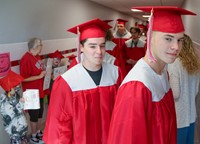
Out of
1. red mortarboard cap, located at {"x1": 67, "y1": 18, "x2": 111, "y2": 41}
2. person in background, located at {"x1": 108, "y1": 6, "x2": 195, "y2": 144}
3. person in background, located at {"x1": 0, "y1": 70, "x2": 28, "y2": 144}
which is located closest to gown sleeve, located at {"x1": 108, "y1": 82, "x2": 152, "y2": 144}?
person in background, located at {"x1": 108, "y1": 6, "x2": 195, "y2": 144}

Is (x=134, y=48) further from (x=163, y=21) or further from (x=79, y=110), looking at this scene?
(x=163, y=21)

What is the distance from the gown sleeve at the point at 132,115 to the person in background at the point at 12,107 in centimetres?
191

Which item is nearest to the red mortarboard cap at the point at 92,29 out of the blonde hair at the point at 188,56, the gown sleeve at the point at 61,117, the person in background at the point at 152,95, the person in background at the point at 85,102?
the person in background at the point at 85,102

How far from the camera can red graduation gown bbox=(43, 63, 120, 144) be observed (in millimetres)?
1913

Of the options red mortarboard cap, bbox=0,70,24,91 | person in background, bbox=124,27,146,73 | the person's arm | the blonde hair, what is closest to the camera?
the blonde hair

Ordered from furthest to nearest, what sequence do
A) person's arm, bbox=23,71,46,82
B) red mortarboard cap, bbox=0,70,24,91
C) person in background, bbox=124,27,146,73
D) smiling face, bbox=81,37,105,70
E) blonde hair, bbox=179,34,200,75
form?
person in background, bbox=124,27,146,73
person's arm, bbox=23,71,46,82
red mortarboard cap, bbox=0,70,24,91
blonde hair, bbox=179,34,200,75
smiling face, bbox=81,37,105,70

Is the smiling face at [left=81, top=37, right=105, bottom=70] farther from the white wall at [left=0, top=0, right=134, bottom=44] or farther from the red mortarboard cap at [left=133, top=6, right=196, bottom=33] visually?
the white wall at [left=0, top=0, right=134, bottom=44]

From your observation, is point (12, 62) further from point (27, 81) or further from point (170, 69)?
point (170, 69)

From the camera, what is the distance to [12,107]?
2912 millimetres

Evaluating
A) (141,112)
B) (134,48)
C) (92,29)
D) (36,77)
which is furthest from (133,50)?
(141,112)

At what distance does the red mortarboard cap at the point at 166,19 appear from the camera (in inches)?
54.3

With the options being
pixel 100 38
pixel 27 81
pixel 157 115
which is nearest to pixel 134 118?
pixel 157 115

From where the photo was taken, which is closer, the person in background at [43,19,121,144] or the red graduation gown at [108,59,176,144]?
the red graduation gown at [108,59,176,144]

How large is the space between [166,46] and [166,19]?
0.19 metres
